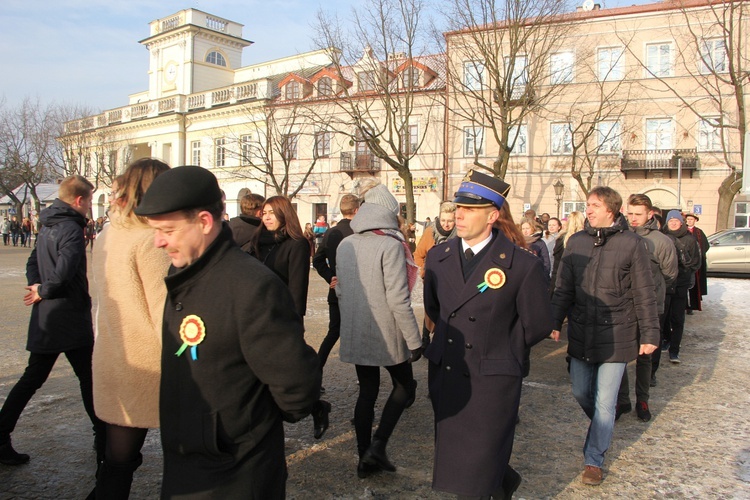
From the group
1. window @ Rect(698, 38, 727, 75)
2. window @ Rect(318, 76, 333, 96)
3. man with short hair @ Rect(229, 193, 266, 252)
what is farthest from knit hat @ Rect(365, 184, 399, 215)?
window @ Rect(698, 38, 727, 75)

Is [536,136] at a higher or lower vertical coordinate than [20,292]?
higher

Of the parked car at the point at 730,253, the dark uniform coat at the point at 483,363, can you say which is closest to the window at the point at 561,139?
the parked car at the point at 730,253

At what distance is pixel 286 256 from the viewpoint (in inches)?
195

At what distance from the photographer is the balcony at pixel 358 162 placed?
33406 mm

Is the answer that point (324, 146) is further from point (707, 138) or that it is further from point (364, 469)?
point (364, 469)

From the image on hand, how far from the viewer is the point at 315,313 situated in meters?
11.0

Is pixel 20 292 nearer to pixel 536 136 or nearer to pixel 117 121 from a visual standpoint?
pixel 536 136

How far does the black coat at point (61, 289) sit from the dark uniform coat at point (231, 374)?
207cm

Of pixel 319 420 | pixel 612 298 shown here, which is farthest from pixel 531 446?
pixel 319 420

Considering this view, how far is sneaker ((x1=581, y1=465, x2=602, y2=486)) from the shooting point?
12.7ft

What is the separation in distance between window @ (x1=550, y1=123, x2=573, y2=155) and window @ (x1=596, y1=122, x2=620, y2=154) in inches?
56.3

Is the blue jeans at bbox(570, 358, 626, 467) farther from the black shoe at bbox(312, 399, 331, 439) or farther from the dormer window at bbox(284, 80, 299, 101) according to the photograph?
the dormer window at bbox(284, 80, 299, 101)

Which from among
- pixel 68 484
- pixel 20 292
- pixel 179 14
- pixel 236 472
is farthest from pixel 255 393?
pixel 179 14

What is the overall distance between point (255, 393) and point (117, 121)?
52.0 meters
